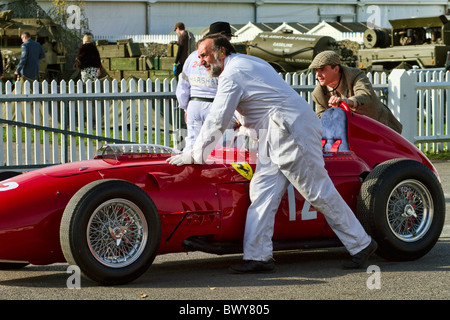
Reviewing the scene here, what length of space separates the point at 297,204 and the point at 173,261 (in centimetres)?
119

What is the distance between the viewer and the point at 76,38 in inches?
1416

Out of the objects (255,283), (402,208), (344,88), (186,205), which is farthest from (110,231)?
(344,88)

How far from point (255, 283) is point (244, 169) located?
2.92 ft

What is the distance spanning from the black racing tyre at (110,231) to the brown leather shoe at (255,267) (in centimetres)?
70

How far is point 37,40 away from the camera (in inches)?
1203

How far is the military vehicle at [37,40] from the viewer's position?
28.4 m

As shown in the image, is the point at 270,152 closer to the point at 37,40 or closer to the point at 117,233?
the point at 117,233

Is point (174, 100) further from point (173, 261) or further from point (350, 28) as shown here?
point (350, 28)

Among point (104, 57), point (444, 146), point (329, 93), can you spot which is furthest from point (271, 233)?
point (104, 57)

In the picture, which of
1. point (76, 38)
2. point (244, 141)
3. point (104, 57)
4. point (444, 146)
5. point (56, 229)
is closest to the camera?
point (56, 229)

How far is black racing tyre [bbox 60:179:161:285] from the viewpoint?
5.43 metres

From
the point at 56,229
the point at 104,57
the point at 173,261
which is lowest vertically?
the point at 173,261

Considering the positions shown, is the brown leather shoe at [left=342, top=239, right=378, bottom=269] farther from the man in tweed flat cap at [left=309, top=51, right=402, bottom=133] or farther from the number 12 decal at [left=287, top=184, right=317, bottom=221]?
the man in tweed flat cap at [left=309, top=51, right=402, bottom=133]

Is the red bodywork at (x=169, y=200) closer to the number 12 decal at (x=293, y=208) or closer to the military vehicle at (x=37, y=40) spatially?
the number 12 decal at (x=293, y=208)
